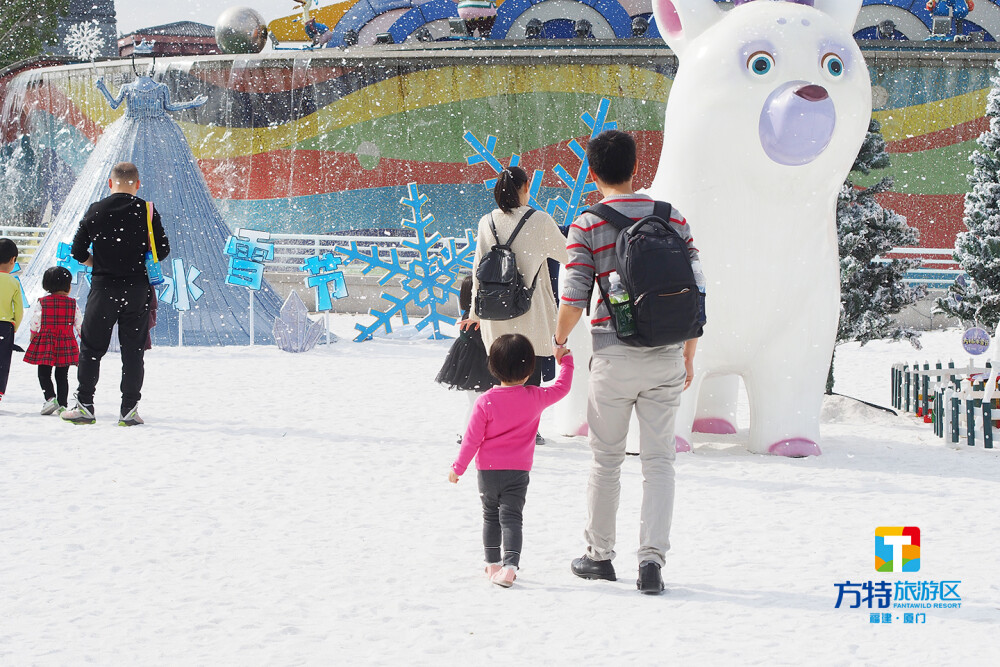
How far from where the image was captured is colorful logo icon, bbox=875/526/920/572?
12.1 ft

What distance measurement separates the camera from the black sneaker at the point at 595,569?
3.53 m

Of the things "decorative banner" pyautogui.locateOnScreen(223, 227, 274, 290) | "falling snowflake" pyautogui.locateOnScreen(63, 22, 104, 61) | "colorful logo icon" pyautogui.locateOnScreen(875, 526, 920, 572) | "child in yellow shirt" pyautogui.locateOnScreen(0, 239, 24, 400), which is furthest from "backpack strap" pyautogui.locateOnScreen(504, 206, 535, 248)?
"falling snowflake" pyautogui.locateOnScreen(63, 22, 104, 61)

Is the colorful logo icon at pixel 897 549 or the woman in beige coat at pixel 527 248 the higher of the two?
the woman in beige coat at pixel 527 248

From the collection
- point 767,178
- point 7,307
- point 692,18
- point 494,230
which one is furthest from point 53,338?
point 767,178

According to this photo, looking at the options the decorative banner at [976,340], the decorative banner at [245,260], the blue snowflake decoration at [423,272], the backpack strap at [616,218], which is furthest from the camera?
the blue snowflake decoration at [423,272]

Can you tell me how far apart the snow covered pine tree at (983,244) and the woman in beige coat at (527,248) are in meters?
5.23

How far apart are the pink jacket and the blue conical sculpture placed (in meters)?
7.96

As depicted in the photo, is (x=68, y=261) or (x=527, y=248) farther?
(x=68, y=261)

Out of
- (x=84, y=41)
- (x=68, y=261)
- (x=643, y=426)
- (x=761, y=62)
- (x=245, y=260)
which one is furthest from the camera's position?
(x=84, y=41)

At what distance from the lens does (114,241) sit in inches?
247

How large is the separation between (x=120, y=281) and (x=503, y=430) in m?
3.59

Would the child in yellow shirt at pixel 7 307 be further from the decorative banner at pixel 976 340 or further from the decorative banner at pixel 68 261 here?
the decorative banner at pixel 976 340

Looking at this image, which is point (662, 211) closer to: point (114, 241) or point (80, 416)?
point (114, 241)

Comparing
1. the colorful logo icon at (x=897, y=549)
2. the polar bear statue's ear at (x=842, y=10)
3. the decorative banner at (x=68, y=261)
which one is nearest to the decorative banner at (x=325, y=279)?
the decorative banner at (x=68, y=261)
